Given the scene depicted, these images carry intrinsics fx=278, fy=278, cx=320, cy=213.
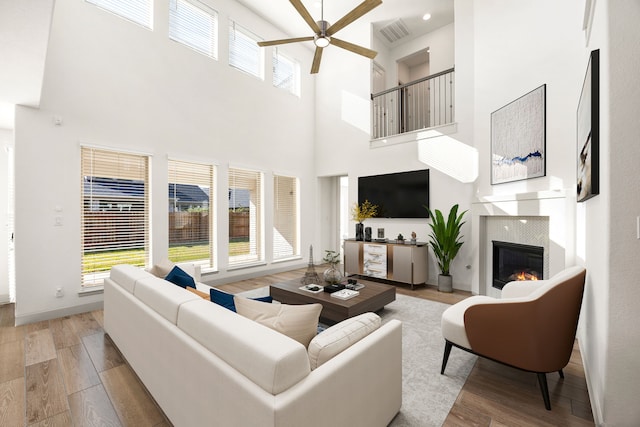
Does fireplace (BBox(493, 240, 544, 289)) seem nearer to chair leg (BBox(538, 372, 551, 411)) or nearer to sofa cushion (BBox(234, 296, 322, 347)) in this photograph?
chair leg (BBox(538, 372, 551, 411))

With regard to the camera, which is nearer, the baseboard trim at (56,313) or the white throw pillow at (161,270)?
the white throw pillow at (161,270)

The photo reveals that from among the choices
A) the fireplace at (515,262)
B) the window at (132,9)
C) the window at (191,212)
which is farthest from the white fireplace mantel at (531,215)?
the window at (132,9)

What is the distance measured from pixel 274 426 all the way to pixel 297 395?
117 mm

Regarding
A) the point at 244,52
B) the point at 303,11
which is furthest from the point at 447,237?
the point at 244,52

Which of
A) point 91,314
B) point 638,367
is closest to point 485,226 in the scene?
point 638,367

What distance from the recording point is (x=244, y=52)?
550 cm

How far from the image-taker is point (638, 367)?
57.1 inches

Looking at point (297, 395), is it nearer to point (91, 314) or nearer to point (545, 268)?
point (545, 268)

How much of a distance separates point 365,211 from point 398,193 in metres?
0.74

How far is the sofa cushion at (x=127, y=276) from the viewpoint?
227 centimetres

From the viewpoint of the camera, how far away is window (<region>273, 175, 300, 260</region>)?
6.09 m

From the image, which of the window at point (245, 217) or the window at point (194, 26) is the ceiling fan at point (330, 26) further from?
the window at point (245, 217)

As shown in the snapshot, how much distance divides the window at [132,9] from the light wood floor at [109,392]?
4.23m

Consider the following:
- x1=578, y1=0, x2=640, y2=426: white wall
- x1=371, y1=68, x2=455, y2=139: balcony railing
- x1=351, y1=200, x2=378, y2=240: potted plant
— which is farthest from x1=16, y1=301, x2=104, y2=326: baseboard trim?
x1=371, y1=68, x2=455, y2=139: balcony railing
